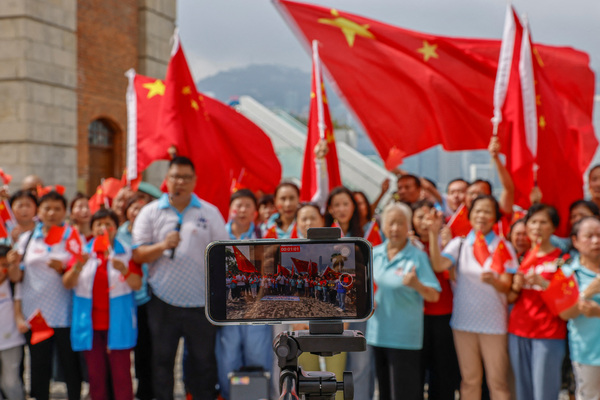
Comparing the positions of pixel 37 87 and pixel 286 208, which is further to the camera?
pixel 37 87

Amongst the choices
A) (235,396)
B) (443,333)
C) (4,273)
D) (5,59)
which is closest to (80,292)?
(4,273)

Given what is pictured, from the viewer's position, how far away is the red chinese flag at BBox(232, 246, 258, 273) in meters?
1.67

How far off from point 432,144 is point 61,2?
753 cm

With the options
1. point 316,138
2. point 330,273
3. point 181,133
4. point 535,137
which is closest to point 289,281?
point 330,273

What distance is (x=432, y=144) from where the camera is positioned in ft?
19.1

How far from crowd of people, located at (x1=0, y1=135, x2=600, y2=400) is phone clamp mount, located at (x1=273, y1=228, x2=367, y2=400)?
2440mm

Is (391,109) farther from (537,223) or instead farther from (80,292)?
(80,292)

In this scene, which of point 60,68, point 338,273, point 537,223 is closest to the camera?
point 338,273

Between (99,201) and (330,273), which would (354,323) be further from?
(99,201)

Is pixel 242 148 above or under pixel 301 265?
above

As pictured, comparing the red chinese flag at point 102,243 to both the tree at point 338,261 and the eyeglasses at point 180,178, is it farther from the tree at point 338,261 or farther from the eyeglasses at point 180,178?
the tree at point 338,261

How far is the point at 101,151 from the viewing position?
11.7 metres

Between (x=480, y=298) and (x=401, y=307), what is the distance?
54 cm

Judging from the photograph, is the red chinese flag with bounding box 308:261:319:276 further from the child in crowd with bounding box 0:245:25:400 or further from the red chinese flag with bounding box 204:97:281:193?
the red chinese flag with bounding box 204:97:281:193
